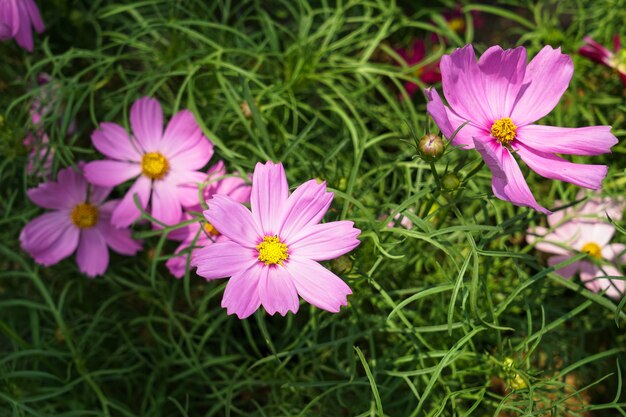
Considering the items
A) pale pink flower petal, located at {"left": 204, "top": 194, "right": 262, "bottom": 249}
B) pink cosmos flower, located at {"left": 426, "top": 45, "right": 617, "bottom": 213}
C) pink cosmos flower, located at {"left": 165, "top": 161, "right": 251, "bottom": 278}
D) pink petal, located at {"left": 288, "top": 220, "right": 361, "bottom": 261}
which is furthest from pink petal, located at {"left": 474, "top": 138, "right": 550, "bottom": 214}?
pink cosmos flower, located at {"left": 165, "top": 161, "right": 251, "bottom": 278}

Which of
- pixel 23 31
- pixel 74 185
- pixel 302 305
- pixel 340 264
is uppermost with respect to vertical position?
pixel 23 31

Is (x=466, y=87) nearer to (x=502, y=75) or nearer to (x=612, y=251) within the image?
(x=502, y=75)

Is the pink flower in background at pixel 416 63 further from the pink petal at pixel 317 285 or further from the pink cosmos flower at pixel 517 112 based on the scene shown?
the pink petal at pixel 317 285

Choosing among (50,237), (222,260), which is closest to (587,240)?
(222,260)

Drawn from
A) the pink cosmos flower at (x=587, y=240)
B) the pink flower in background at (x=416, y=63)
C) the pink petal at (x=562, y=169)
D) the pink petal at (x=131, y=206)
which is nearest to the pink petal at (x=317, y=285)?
the pink petal at (x=562, y=169)

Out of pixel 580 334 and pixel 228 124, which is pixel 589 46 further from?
pixel 228 124

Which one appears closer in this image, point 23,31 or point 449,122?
point 449,122
